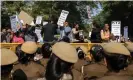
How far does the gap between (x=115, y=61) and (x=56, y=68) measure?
679mm

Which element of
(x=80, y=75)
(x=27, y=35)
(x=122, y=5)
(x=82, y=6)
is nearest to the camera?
(x=80, y=75)

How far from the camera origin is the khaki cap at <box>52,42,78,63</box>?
16.3 ft

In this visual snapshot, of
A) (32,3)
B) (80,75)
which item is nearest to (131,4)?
(32,3)

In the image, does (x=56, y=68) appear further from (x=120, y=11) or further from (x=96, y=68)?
(x=120, y=11)

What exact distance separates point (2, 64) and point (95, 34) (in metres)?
13.9

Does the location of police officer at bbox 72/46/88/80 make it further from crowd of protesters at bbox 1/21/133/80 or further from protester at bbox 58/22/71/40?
protester at bbox 58/22/71/40

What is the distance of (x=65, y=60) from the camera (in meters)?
4.98

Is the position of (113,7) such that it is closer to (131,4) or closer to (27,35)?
(131,4)

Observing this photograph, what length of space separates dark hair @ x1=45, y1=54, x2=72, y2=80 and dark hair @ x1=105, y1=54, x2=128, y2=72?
19.7 inches

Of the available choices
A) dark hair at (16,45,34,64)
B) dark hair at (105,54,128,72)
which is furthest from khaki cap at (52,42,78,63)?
dark hair at (16,45,34,64)

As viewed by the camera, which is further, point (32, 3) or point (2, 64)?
point (32, 3)

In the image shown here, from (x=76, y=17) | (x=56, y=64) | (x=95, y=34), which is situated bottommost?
(x=76, y=17)

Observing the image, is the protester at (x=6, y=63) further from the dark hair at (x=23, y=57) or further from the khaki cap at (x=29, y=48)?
the khaki cap at (x=29, y=48)

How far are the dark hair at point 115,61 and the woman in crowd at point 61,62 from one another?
44 cm
